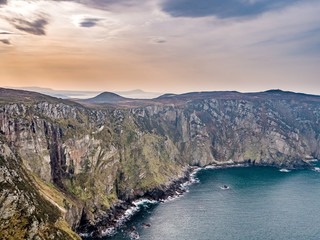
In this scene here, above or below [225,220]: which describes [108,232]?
below

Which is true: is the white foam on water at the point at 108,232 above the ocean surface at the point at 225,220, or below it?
below

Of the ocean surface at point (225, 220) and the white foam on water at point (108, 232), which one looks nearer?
the white foam on water at point (108, 232)

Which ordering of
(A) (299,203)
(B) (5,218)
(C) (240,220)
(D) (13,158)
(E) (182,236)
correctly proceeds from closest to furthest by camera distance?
(B) (5,218) → (D) (13,158) → (E) (182,236) → (C) (240,220) → (A) (299,203)

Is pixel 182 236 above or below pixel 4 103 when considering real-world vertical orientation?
below

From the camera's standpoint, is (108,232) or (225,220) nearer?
(108,232)

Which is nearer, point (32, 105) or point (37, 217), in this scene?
point (37, 217)

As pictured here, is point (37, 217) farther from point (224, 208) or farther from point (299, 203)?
point (299, 203)

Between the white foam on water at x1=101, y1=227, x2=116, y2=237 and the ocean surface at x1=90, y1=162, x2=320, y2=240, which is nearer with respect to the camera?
the white foam on water at x1=101, y1=227, x2=116, y2=237

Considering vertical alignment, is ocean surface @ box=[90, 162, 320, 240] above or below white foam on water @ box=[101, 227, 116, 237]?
above

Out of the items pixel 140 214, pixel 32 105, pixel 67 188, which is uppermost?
pixel 32 105

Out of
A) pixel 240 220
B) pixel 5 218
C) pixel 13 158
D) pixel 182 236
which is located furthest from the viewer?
pixel 240 220

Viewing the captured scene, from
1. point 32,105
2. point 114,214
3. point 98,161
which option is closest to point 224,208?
point 114,214
